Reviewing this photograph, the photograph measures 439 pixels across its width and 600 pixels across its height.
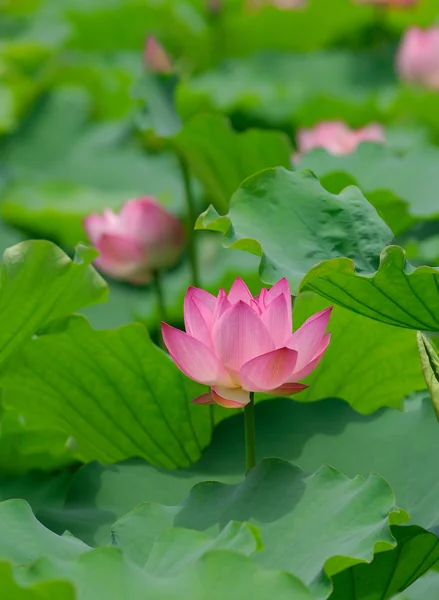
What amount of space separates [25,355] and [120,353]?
0.10 meters

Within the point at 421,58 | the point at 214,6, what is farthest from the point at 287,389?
the point at 214,6

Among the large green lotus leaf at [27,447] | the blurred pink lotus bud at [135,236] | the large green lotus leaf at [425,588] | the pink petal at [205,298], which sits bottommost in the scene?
the blurred pink lotus bud at [135,236]

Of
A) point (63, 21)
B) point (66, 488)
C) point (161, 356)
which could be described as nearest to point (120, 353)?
point (161, 356)

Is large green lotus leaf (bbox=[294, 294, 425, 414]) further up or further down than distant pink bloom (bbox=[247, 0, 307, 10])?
further up

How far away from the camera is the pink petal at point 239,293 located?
0.94 meters

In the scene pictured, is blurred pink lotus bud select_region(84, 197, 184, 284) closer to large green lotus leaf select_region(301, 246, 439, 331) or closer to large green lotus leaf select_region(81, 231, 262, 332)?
large green lotus leaf select_region(81, 231, 262, 332)

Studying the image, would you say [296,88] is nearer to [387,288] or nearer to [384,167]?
[384,167]

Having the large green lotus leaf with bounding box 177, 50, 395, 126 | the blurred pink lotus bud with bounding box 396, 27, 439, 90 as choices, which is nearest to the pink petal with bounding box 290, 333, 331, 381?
the large green lotus leaf with bounding box 177, 50, 395, 126

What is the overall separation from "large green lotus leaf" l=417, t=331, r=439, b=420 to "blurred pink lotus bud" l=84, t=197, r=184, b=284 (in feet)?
2.72

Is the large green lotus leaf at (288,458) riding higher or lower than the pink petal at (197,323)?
lower

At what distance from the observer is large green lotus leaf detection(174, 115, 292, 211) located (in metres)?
1.52

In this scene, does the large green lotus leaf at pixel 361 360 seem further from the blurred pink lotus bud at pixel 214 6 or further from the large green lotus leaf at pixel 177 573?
the blurred pink lotus bud at pixel 214 6

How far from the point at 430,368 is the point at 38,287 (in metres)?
0.41

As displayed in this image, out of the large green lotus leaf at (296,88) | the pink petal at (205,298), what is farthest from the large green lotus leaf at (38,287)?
the large green lotus leaf at (296,88)
